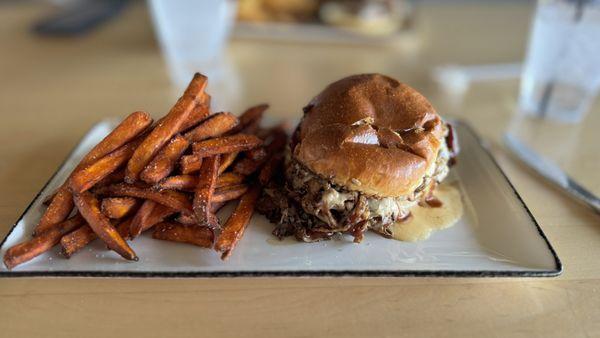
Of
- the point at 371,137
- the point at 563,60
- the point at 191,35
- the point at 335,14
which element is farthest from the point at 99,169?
the point at 335,14

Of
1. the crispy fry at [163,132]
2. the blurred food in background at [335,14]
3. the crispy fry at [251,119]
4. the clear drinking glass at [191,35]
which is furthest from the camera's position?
the blurred food in background at [335,14]

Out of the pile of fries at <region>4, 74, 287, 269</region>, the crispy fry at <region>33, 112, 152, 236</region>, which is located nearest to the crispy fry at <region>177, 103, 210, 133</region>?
the pile of fries at <region>4, 74, 287, 269</region>

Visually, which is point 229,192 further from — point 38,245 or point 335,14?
point 335,14

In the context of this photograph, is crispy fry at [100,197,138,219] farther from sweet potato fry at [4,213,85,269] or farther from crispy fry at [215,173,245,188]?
crispy fry at [215,173,245,188]

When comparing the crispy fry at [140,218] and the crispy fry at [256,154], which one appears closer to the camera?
the crispy fry at [140,218]

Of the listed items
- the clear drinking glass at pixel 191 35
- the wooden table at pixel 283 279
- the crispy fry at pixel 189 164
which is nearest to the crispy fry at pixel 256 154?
the crispy fry at pixel 189 164

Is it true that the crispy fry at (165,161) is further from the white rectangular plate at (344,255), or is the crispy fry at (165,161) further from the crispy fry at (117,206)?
the white rectangular plate at (344,255)
